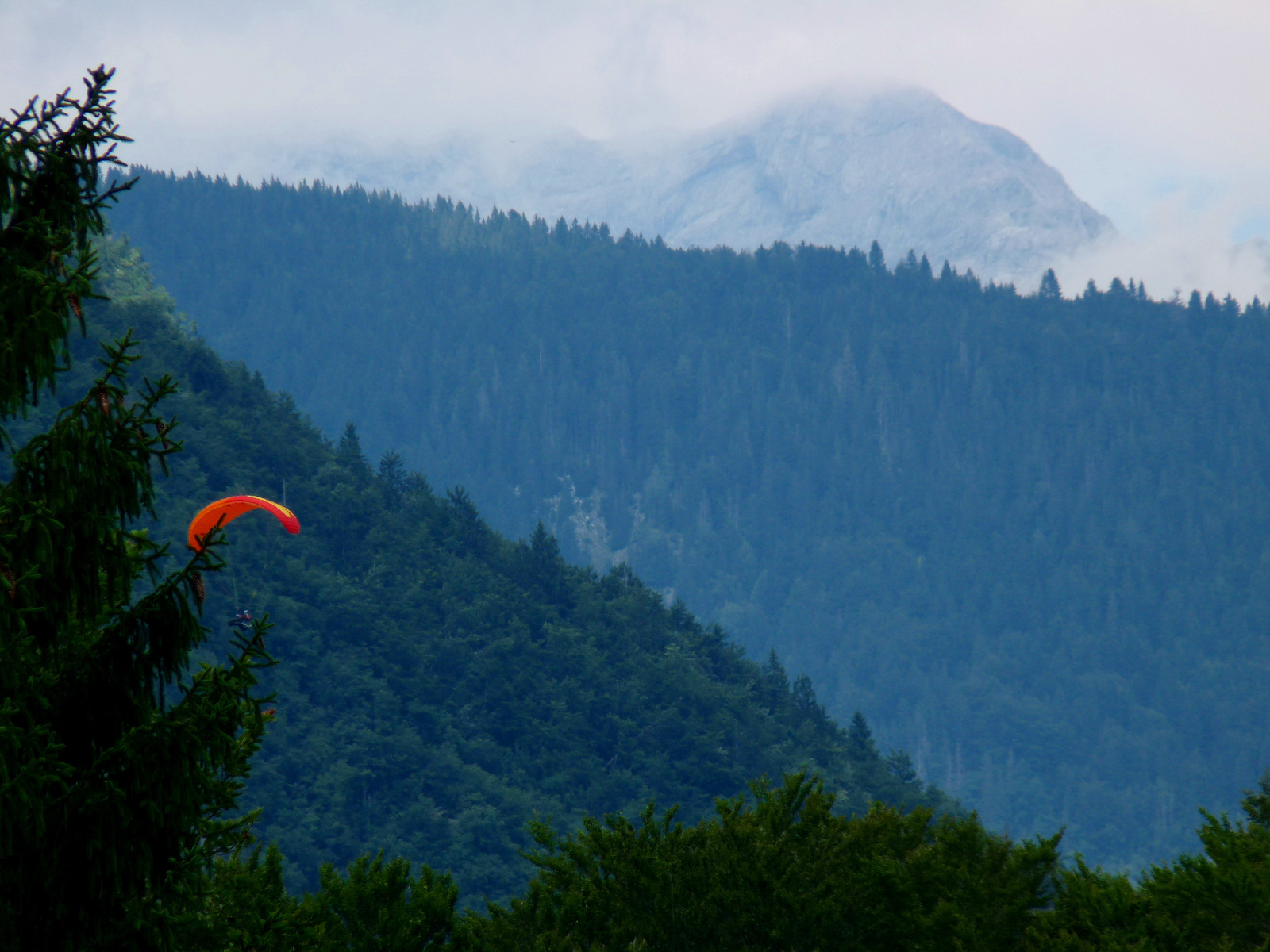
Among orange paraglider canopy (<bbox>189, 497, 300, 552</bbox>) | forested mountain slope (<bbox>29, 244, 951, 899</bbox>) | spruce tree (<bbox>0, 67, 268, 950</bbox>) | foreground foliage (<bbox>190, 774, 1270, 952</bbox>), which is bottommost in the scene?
spruce tree (<bbox>0, 67, 268, 950</bbox>)

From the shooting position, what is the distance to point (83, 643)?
782 centimetres

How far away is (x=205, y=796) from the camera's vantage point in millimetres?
7621

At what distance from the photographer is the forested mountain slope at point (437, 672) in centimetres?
7462

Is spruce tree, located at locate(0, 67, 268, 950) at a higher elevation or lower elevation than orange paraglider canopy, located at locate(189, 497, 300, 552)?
lower

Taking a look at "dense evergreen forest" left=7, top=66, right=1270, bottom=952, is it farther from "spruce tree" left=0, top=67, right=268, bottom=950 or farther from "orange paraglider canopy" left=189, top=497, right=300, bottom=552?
"orange paraglider canopy" left=189, top=497, right=300, bottom=552

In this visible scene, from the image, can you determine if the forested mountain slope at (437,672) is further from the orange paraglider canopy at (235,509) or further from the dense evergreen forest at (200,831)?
the dense evergreen forest at (200,831)

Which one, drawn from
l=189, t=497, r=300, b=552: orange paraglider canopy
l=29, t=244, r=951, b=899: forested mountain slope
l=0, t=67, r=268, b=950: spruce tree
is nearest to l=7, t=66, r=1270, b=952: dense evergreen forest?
l=0, t=67, r=268, b=950: spruce tree

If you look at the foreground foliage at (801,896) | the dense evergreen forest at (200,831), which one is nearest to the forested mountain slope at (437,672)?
the foreground foliage at (801,896)

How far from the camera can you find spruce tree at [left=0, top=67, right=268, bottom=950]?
A: 6898mm

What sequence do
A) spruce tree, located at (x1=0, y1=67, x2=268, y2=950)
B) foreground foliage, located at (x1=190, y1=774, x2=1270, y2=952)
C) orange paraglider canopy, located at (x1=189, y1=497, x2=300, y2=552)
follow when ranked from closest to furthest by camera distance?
spruce tree, located at (x1=0, y1=67, x2=268, y2=950) → foreground foliage, located at (x1=190, y1=774, x2=1270, y2=952) → orange paraglider canopy, located at (x1=189, y1=497, x2=300, y2=552)

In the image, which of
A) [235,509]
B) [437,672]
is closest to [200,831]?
[235,509]

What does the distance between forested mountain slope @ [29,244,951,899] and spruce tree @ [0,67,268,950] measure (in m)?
62.8

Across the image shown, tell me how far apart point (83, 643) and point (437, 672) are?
8348 centimetres

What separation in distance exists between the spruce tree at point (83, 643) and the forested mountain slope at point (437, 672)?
206 ft
